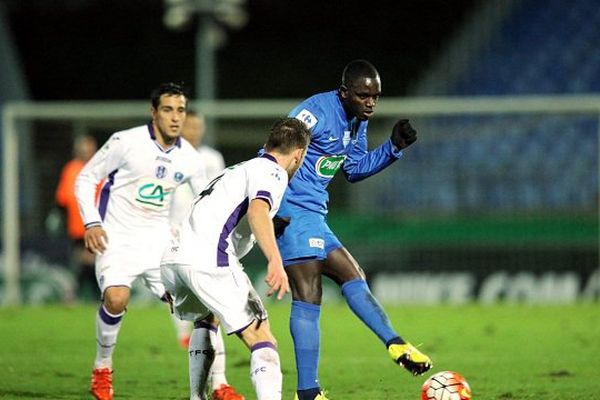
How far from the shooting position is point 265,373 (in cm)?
619

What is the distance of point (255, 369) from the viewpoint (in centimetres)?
621

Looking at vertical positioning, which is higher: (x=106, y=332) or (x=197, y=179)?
(x=197, y=179)

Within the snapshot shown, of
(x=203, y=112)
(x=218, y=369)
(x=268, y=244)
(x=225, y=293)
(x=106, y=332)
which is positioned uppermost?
(x=203, y=112)

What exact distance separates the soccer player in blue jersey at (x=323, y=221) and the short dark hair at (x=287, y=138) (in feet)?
2.57

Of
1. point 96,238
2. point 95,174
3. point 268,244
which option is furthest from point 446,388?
point 95,174

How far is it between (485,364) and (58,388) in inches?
137

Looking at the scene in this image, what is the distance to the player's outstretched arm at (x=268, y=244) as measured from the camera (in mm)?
5988

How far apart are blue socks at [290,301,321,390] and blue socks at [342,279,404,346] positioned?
0.83 feet

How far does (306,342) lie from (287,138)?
1.27 meters

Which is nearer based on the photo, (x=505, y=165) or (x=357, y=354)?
(x=357, y=354)

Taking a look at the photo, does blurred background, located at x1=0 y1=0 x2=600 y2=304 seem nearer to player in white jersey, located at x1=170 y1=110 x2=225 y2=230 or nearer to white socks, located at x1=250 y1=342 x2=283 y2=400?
player in white jersey, located at x1=170 y1=110 x2=225 y2=230

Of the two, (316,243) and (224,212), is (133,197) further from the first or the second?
(224,212)

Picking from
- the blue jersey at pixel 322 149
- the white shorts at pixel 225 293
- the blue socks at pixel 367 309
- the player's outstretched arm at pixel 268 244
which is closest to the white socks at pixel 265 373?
the white shorts at pixel 225 293

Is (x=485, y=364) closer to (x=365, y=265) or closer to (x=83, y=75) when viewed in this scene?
(x=365, y=265)
